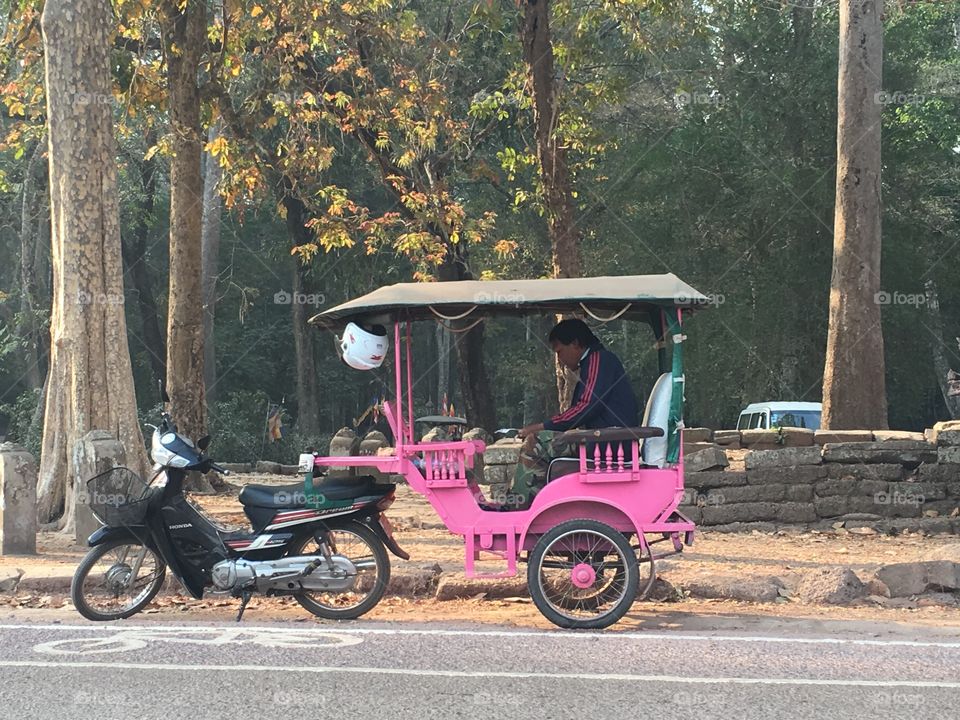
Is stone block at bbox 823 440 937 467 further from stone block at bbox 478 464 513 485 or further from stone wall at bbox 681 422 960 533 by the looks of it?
stone block at bbox 478 464 513 485

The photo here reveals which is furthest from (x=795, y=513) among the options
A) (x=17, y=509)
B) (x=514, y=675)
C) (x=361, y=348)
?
(x=17, y=509)

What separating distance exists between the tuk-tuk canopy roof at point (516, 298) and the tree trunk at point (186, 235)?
11.0 m

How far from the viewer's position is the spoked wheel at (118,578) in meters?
8.02

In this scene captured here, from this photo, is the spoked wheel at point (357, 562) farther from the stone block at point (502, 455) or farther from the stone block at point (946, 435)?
the stone block at point (946, 435)

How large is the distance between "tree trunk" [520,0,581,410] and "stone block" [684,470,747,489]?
→ 479cm

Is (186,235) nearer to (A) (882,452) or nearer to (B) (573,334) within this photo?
(A) (882,452)

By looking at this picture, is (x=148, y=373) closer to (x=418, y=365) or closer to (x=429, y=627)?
(x=418, y=365)

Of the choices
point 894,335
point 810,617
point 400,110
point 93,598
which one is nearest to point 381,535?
point 93,598

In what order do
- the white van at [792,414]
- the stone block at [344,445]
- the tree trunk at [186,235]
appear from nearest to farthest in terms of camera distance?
the stone block at [344,445]
the tree trunk at [186,235]
the white van at [792,414]

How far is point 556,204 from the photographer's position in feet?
60.5

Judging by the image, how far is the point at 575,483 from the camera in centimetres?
790

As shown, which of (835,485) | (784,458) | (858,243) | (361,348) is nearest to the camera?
(361,348)

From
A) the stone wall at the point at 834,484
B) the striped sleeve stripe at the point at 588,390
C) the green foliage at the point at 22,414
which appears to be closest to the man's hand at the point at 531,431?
the striped sleeve stripe at the point at 588,390

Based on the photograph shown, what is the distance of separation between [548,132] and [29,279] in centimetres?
1956
